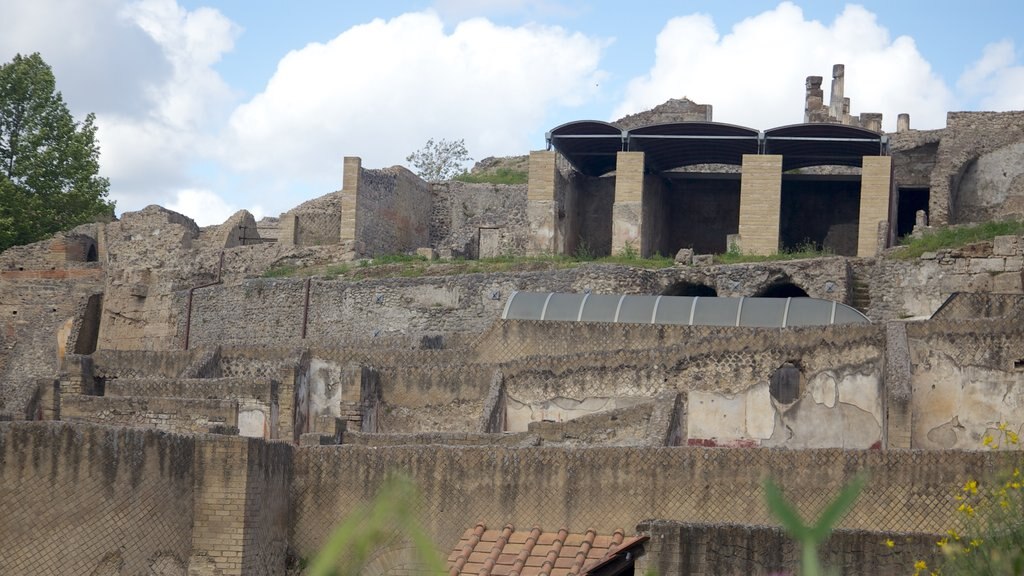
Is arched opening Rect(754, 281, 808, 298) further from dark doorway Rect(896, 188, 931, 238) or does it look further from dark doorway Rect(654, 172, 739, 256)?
dark doorway Rect(896, 188, 931, 238)

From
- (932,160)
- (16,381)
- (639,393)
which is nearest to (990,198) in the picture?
(932,160)

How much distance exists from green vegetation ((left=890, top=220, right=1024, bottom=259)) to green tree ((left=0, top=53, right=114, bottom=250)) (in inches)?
922

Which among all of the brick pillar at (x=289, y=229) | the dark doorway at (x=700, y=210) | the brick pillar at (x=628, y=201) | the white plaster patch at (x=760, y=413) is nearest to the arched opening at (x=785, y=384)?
the white plaster patch at (x=760, y=413)

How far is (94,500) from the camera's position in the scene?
62.9 ft

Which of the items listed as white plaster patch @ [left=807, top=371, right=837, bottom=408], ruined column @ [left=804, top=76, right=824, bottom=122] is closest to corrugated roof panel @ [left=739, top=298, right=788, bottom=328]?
white plaster patch @ [left=807, top=371, right=837, bottom=408]

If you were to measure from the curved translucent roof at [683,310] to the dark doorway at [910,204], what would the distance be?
13293mm

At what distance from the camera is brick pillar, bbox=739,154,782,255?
38.3 metres

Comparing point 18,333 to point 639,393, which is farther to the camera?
point 18,333

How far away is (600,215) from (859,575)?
27.9 m

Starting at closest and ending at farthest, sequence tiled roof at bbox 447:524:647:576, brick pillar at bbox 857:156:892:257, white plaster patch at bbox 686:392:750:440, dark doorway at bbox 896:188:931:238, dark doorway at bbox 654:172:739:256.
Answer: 1. tiled roof at bbox 447:524:647:576
2. white plaster patch at bbox 686:392:750:440
3. brick pillar at bbox 857:156:892:257
4. dark doorway at bbox 896:188:931:238
5. dark doorway at bbox 654:172:739:256

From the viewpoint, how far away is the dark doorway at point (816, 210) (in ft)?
138

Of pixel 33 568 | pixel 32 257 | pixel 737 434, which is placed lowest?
pixel 33 568

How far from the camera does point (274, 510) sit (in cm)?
2020

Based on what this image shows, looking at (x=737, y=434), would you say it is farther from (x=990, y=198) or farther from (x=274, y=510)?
(x=990, y=198)
